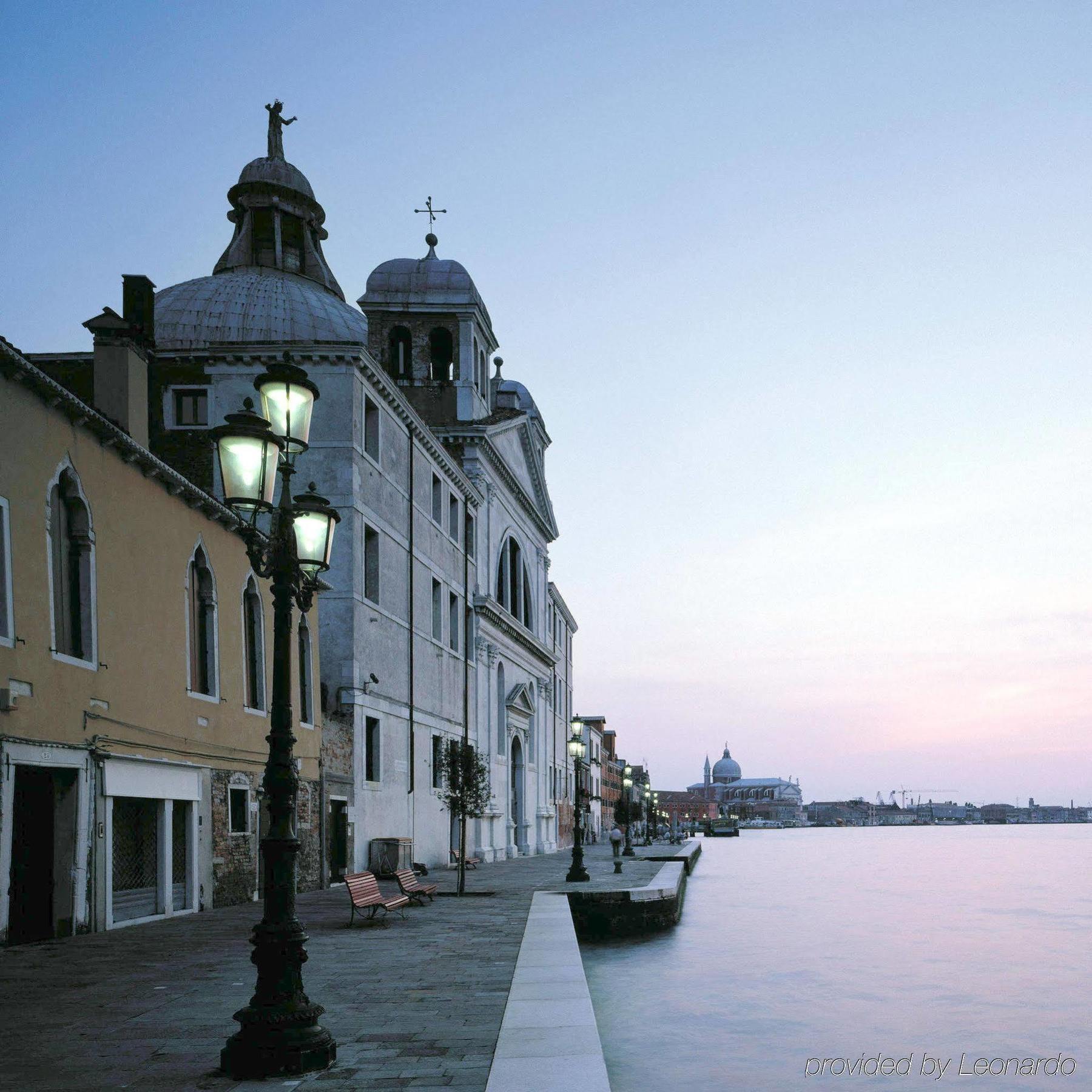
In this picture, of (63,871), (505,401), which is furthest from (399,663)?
(505,401)

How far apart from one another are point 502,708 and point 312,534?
36.2m

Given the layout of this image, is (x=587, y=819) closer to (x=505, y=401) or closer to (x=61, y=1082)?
(x=505, y=401)

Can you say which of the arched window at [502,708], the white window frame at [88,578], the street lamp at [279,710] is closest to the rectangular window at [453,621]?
the arched window at [502,708]

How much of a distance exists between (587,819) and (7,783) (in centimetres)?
6597

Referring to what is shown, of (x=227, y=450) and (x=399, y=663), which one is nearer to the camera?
(x=227, y=450)

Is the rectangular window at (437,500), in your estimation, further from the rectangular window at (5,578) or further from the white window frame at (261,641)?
the rectangular window at (5,578)

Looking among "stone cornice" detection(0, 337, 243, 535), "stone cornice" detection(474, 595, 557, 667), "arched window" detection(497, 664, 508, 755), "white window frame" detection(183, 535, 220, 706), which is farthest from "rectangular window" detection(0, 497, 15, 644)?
"arched window" detection(497, 664, 508, 755)

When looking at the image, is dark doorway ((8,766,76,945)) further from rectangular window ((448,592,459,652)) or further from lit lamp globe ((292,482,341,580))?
rectangular window ((448,592,459,652))

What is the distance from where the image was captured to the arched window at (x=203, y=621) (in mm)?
18719

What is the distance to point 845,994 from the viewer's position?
18.0 m

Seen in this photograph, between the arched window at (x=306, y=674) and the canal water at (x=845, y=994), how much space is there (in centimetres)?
712

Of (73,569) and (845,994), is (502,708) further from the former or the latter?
(73,569)

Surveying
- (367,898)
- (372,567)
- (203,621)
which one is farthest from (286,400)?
(372,567)

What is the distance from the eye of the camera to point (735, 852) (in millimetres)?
94500
